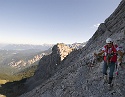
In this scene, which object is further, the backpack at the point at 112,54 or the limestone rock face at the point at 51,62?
the limestone rock face at the point at 51,62

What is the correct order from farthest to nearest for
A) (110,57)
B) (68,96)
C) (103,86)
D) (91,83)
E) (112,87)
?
(68,96) < (91,83) < (103,86) < (112,87) < (110,57)

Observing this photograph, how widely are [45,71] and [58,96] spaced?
362 ft

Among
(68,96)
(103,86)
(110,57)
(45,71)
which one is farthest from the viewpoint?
(45,71)

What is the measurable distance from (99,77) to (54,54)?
11429cm

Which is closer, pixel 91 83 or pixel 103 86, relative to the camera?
pixel 103 86

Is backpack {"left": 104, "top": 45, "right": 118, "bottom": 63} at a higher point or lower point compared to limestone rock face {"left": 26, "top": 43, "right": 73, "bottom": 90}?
higher

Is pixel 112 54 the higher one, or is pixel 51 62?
pixel 112 54

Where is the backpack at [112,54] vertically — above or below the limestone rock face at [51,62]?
above

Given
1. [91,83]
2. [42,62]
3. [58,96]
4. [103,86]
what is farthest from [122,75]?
[42,62]

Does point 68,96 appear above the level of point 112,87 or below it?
below

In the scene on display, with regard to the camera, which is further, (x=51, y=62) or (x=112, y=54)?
(x=51, y=62)

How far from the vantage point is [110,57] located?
15.2 metres

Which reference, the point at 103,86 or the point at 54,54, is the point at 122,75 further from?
the point at 54,54

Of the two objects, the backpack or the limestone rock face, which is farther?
the limestone rock face
